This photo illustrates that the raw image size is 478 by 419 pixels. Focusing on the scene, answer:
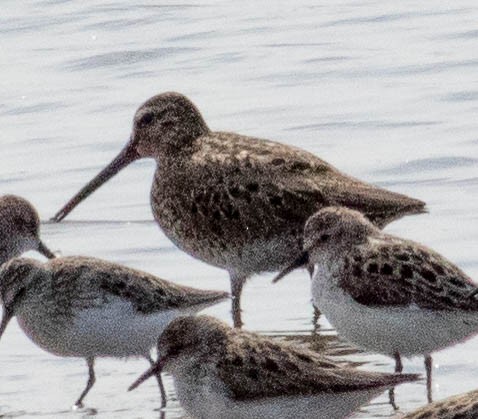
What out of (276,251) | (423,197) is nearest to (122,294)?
(276,251)

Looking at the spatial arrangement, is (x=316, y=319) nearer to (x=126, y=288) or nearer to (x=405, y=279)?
(x=126, y=288)

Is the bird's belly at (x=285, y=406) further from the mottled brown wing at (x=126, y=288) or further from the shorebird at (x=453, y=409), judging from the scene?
the mottled brown wing at (x=126, y=288)

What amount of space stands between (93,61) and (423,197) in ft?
24.0

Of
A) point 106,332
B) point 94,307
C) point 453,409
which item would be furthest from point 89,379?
point 453,409

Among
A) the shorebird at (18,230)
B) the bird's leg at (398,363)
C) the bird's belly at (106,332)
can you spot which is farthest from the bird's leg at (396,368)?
the shorebird at (18,230)

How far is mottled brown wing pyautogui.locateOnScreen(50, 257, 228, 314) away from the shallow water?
561 mm

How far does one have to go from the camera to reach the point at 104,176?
52.0ft

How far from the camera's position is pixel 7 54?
2325cm

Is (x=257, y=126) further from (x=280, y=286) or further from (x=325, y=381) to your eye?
(x=325, y=381)

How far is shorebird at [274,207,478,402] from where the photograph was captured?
11.5 meters

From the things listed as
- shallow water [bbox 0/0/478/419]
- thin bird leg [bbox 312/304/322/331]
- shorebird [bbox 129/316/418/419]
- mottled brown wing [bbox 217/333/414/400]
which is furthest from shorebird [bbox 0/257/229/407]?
mottled brown wing [bbox 217/333/414/400]

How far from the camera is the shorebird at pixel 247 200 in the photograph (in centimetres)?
1377

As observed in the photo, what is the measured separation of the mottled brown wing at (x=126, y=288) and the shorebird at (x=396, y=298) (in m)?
0.88

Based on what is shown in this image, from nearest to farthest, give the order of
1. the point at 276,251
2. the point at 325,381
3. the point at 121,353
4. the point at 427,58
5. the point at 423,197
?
the point at 325,381 → the point at 121,353 → the point at 276,251 → the point at 423,197 → the point at 427,58
